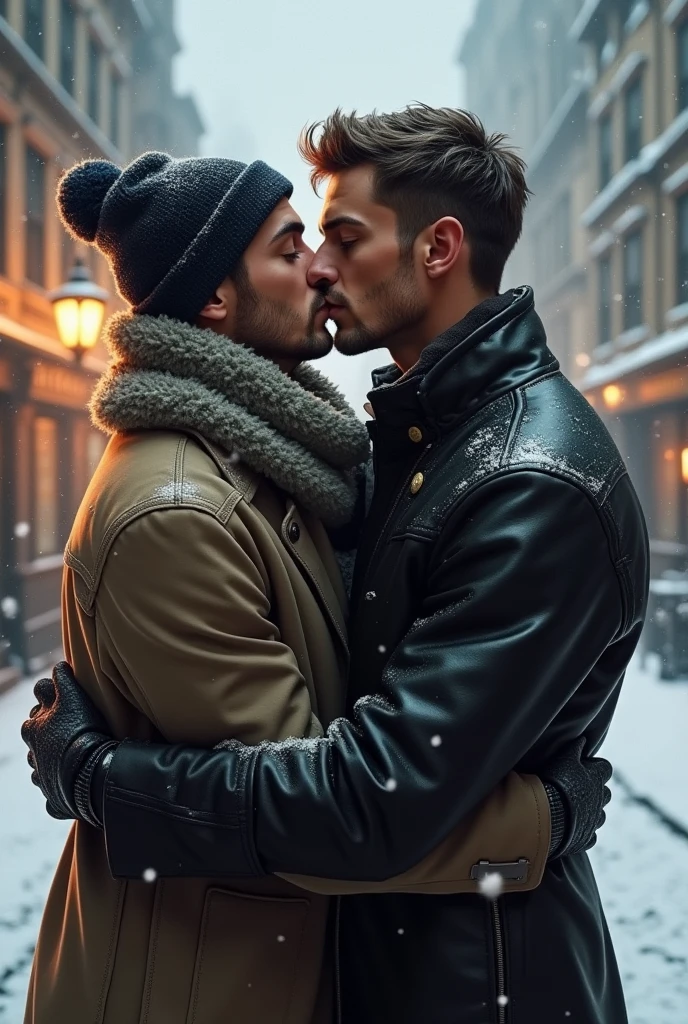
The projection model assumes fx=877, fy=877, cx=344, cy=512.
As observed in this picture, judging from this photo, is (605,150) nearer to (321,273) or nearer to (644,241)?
(644,241)

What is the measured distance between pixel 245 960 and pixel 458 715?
451mm

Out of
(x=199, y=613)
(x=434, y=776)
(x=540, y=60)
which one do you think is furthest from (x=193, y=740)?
(x=540, y=60)

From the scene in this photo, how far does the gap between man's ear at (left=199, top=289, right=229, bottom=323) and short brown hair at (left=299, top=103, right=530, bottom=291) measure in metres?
0.31

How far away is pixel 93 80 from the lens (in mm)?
5273

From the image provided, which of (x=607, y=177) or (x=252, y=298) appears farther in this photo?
(x=607, y=177)

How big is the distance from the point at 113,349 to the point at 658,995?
270 centimetres

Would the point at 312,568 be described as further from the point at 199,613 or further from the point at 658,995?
the point at 658,995

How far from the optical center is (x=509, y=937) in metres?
1.11

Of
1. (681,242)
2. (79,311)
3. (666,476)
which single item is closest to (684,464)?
(666,476)

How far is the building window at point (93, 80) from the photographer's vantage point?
17.0 ft

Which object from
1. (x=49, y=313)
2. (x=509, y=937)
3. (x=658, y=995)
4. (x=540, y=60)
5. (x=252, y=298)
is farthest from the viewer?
(x=540, y=60)

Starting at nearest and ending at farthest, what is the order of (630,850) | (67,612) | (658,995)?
1. (67,612)
2. (658,995)
3. (630,850)

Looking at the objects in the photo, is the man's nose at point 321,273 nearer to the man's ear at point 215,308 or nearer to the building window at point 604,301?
the man's ear at point 215,308

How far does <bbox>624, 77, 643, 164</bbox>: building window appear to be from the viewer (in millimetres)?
5430
